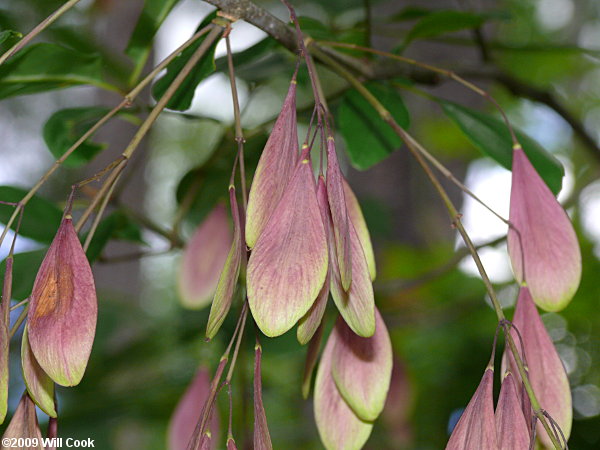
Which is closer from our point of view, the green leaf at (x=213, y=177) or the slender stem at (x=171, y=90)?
the slender stem at (x=171, y=90)

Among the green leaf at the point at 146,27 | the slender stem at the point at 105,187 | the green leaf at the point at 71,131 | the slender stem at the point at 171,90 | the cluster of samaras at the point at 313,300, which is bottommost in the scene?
the cluster of samaras at the point at 313,300

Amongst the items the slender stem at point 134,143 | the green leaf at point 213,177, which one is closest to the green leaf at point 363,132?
the green leaf at point 213,177

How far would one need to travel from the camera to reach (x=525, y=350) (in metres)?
0.38

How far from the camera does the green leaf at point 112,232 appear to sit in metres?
0.55

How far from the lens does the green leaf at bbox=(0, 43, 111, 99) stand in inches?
18.9

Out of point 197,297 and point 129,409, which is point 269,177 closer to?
point 197,297

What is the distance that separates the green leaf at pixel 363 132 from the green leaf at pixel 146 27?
0.18 metres

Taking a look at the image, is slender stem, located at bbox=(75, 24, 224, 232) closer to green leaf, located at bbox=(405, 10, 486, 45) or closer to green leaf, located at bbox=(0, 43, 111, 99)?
green leaf, located at bbox=(0, 43, 111, 99)

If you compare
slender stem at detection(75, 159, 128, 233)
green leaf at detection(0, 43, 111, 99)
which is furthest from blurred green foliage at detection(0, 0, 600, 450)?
slender stem at detection(75, 159, 128, 233)

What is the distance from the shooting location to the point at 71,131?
0.59 meters

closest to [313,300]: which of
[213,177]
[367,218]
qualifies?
[213,177]

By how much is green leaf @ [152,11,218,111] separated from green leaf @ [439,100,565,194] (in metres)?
0.22

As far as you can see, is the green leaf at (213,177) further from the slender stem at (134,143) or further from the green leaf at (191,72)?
the slender stem at (134,143)

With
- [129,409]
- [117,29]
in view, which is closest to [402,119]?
[129,409]
